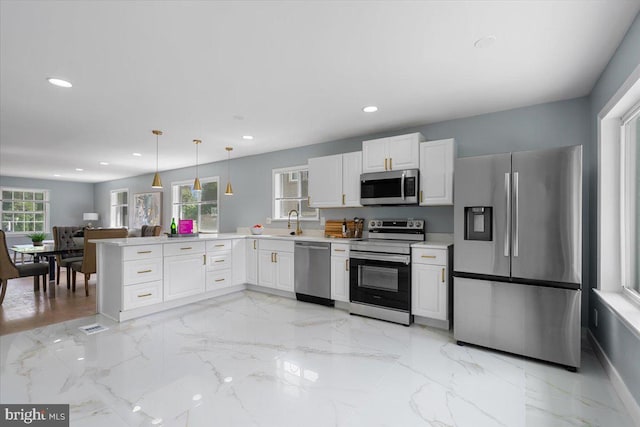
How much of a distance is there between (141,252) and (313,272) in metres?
2.10

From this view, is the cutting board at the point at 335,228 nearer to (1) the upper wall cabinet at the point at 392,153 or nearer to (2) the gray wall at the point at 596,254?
(1) the upper wall cabinet at the point at 392,153

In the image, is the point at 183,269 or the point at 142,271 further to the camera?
the point at 183,269

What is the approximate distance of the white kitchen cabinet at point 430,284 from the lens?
10.6ft

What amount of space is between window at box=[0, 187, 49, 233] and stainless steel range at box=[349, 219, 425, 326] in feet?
33.3

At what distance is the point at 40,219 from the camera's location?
9.30m

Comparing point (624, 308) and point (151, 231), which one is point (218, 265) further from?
point (624, 308)

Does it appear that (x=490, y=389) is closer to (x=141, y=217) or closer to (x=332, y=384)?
(x=332, y=384)

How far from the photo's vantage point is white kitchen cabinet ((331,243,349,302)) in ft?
12.9

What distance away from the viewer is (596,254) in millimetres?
2660

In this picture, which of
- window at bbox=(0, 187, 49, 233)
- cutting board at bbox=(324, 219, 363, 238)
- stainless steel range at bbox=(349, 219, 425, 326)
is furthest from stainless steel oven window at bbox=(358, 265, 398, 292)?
window at bbox=(0, 187, 49, 233)

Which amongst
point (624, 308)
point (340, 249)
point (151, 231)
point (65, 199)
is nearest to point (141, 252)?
point (340, 249)

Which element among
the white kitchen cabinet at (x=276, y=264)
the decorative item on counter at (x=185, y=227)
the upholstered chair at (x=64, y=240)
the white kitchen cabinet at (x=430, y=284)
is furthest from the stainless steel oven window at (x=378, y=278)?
the upholstered chair at (x=64, y=240)

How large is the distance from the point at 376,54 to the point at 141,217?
26.1 feet

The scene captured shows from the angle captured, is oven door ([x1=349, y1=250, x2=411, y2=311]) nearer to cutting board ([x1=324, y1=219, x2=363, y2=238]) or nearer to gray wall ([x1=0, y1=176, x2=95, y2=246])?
cutting board ([x1=324, y1=219, x2=363, y2=238])
